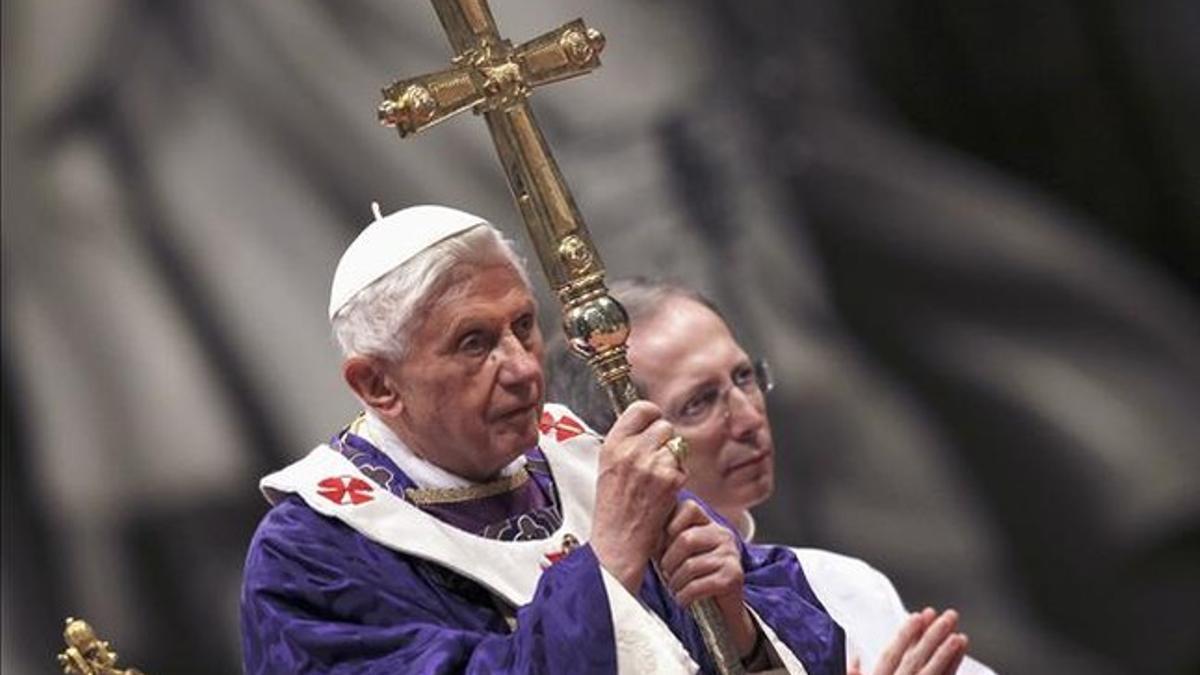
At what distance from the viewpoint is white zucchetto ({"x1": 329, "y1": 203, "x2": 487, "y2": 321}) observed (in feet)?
15.0

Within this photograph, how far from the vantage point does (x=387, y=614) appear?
175 inches

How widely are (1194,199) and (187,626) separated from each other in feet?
9.19

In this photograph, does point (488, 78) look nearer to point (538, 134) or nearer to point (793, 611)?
point (538, 134)

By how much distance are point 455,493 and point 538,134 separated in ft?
2.31

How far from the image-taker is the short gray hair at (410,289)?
4531 mm

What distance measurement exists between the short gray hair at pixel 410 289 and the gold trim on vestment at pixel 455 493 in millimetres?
243

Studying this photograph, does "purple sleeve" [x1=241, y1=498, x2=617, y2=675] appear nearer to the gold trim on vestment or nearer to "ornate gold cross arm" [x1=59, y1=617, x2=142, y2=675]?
the gold trim on vestment

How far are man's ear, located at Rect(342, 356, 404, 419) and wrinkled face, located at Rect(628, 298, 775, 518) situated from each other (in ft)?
3.60

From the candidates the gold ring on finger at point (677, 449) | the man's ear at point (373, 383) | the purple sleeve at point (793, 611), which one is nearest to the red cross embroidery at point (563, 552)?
the purple sleeve at point (793, 611)

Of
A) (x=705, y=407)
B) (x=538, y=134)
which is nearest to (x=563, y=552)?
(x=538, y=134)

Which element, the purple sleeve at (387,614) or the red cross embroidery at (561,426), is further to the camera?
the red cross embroidery at (561,426)

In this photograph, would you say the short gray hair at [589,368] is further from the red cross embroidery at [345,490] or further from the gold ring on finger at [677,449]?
the gold ring on finger at [677,449]

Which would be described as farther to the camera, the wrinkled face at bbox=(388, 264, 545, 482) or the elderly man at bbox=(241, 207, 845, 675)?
the wrinkled face at bbox=(388, 264, 545, 482)

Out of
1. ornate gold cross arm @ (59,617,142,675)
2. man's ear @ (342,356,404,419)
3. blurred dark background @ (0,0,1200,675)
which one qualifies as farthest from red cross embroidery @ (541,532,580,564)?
blurred dark background @ (0,0,1200,675)
